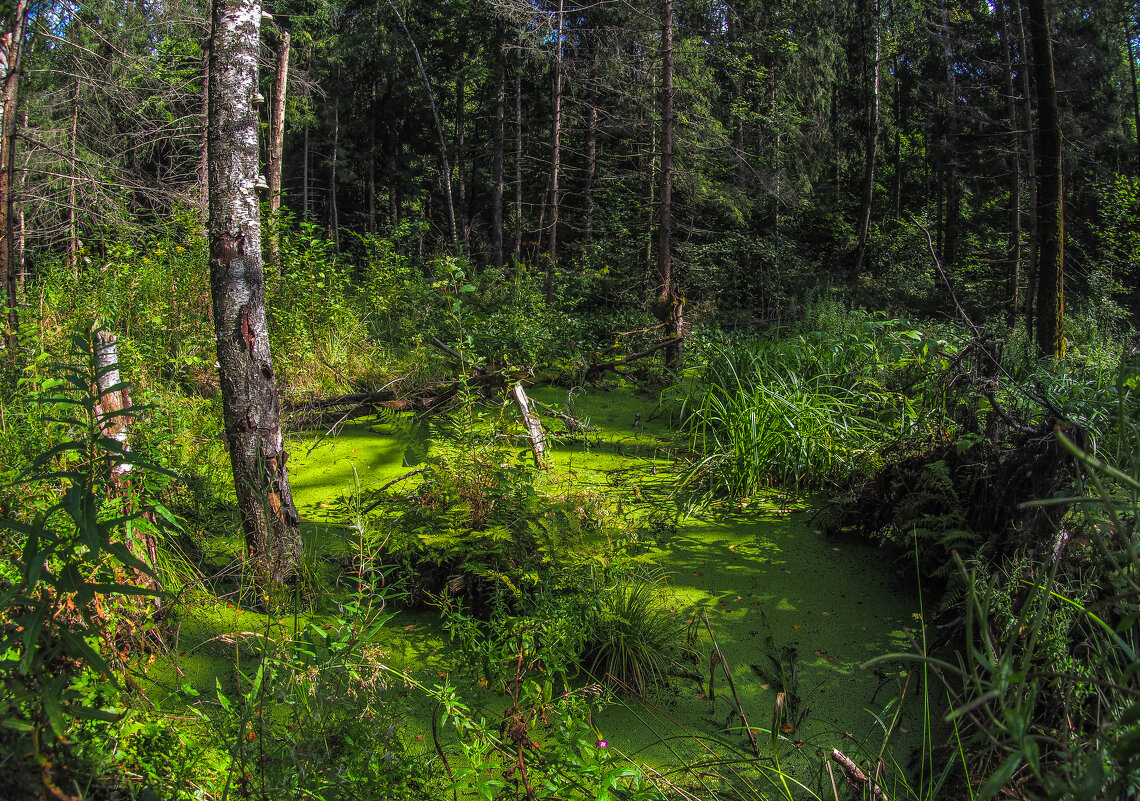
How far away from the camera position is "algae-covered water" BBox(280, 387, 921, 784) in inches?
80.3

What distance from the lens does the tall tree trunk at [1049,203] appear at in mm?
6277

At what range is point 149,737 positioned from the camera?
4.82 feet

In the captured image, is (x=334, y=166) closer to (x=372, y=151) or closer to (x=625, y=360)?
(x=372, y=151)

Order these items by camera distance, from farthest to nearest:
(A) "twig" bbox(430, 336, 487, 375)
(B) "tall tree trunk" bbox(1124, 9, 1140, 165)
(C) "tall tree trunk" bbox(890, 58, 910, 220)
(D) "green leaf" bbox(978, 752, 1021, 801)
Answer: (C) "tall tree trunk" bbox(890, 58, 910, 220), (B) "tall tree trunk" bbox(1124, 9, 1140, 165), (A) "twig" bbox(430, 336, 487, 375), (D) "green leaf" bbox(978, 752, 1021, 801)

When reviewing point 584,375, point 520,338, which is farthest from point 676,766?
point 520,338

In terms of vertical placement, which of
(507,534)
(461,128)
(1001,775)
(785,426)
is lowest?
(507,534)

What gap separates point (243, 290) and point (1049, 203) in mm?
7159

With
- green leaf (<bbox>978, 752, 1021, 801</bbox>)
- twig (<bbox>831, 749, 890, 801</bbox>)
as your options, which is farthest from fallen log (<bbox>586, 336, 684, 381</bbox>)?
green leaf (<bbox>978, 752, 1021, 801</bbox>)

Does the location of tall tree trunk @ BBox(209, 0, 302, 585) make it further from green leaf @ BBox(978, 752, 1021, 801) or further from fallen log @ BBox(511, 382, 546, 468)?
green leaf @ BBox(978, 752, 1021, 801)

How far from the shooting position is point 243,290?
2.57m

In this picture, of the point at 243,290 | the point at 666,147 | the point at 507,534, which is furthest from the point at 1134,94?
the point at 243,290

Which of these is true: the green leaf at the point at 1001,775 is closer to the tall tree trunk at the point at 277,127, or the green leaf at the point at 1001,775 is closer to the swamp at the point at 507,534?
the swamp at the point at 507,534

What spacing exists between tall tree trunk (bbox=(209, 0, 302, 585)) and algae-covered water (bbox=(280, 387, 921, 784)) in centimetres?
42


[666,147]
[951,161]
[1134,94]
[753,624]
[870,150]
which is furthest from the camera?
[1134,94]
